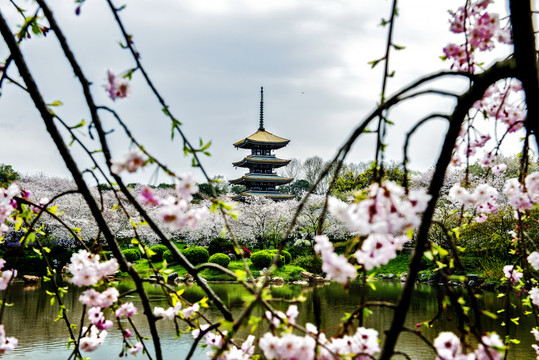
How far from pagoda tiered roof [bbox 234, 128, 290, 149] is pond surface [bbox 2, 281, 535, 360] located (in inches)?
623

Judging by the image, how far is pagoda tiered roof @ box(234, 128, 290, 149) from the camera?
26589 mm

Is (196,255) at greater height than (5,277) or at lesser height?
lesser

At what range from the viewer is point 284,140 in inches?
1079

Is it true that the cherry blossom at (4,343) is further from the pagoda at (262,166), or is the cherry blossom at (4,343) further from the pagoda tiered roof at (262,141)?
the pagoda tiered roof at (262,141)

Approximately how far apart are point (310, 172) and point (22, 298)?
24.1 m

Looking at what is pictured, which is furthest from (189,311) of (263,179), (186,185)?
(263,179)

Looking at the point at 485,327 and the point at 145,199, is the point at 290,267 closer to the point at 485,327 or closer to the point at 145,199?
the point at 485,327

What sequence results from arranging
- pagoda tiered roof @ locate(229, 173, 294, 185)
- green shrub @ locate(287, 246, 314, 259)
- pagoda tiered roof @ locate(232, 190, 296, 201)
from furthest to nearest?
pagoda tiered roof @ locate(229, 173, 294, 185), pagoda tiered roof @ locate(232, 190, 296, 201), green shrub @ locate(287, 246, 314, 259)

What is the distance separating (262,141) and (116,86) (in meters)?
25.7

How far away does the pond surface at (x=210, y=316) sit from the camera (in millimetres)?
5770

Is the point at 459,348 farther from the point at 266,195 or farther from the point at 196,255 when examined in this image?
the point at 266,195

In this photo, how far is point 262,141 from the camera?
2659 centimetres

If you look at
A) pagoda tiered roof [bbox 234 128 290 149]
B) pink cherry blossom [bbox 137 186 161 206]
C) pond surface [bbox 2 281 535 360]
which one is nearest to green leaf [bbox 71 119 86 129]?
pink cherry blossom [bbox 137 186 161 206]

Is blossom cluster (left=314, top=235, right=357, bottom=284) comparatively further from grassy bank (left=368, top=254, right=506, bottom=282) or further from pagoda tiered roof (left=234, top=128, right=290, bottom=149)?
pagoda tiered roof (left=234, top=128, right=290, bottom=149)
